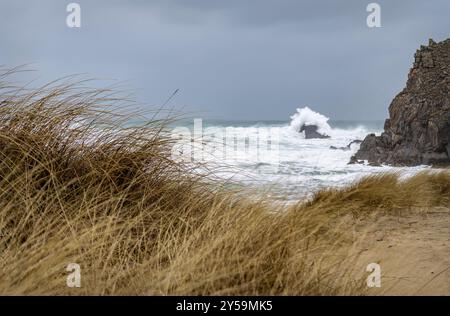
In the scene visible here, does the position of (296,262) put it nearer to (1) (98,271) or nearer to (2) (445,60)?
(1) (98,271)

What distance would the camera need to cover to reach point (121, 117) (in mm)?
3900

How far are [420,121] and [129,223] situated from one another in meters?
17.5

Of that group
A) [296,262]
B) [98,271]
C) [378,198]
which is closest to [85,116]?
[98,271]

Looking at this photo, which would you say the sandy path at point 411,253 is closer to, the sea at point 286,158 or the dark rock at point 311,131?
the sea at point 286,158

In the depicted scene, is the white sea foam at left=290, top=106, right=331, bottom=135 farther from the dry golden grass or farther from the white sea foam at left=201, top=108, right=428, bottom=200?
the dry golden grass

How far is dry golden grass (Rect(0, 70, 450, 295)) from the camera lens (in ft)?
7.95

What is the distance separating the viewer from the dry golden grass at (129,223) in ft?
7.95

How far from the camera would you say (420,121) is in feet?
61.1

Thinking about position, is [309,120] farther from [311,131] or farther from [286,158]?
[286,158]

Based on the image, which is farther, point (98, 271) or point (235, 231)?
point (235, 231)
